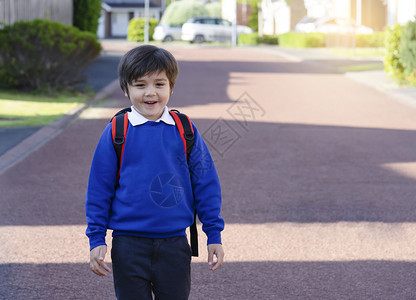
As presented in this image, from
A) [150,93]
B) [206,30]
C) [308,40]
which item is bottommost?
[150,93]

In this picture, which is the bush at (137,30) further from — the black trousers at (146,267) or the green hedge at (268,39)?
the black trousers at (146,267)

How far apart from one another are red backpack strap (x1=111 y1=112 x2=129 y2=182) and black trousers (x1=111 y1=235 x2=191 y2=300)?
1.04ft

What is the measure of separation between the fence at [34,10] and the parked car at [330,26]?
20931 mm

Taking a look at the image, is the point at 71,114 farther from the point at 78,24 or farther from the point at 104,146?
the point at 78,24

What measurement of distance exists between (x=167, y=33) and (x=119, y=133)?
5291cm

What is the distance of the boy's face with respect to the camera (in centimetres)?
285

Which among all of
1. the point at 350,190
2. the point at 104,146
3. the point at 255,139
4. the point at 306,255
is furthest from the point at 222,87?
the point at 104,146

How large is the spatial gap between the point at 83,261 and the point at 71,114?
7.51 m

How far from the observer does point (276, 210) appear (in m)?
6.10

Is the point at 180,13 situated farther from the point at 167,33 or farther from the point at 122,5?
the point at 122,5

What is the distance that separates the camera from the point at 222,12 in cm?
8231

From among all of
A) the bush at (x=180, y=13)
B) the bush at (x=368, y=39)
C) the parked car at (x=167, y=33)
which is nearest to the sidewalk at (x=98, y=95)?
the bush at (x=368, y=39)

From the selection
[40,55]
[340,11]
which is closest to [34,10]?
[40,55]

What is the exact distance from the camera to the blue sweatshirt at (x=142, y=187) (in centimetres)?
282
